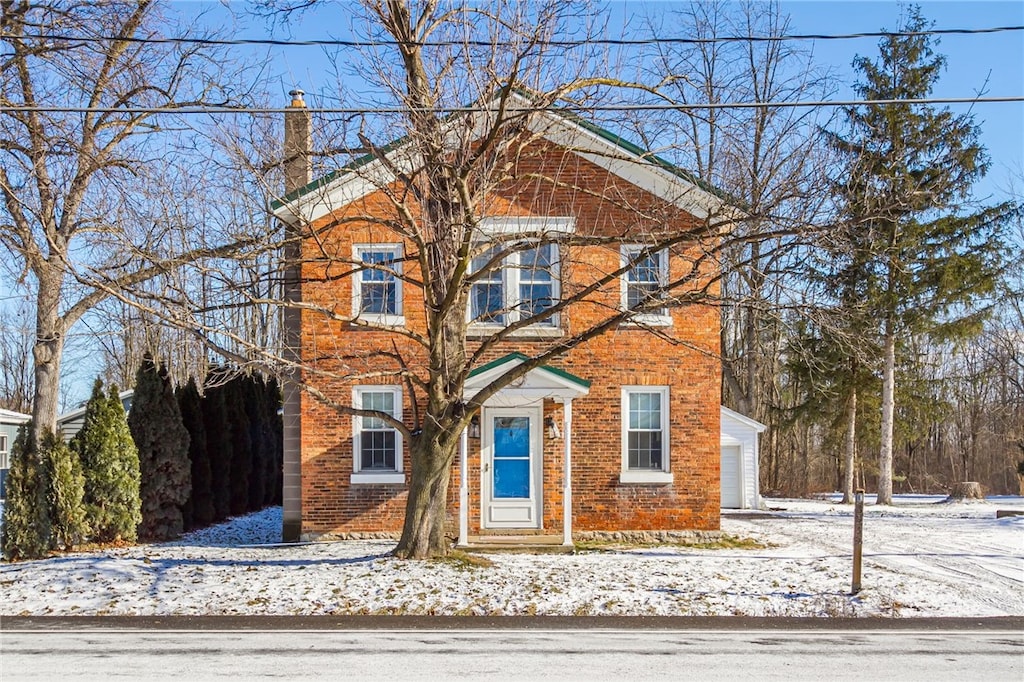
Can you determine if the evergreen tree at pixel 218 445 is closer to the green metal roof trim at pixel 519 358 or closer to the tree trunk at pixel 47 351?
the tree trunk at pixel 47 351

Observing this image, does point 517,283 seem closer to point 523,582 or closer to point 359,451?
point 359,451

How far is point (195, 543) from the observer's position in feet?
Answer: 60.4

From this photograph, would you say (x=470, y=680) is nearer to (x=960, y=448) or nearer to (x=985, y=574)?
(x=985, y=574)

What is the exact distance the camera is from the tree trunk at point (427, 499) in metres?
13.6

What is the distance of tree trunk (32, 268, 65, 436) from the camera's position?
16.5 meters

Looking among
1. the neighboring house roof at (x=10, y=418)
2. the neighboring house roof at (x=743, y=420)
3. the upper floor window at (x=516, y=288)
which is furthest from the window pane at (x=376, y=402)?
the neighboring house roof at (x=10, y=418)

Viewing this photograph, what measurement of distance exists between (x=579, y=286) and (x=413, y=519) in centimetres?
397

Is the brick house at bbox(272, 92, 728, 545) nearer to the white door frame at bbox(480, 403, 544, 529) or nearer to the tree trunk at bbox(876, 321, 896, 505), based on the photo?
the white door frame at bbox(480, 403, 544, 529)

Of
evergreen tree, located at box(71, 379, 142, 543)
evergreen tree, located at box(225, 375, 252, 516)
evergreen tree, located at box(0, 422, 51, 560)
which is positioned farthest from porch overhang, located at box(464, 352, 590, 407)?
evergreen tree, located at box(225, 375, 252, 516)

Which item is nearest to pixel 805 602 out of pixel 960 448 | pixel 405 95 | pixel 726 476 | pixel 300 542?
pixel 405 95

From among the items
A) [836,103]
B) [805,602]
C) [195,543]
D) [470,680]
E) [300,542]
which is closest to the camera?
[470,680]

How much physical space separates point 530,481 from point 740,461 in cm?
1234

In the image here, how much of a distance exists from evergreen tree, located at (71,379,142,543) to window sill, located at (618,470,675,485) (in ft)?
28.6

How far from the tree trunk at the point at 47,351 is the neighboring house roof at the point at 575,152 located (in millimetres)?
4161
